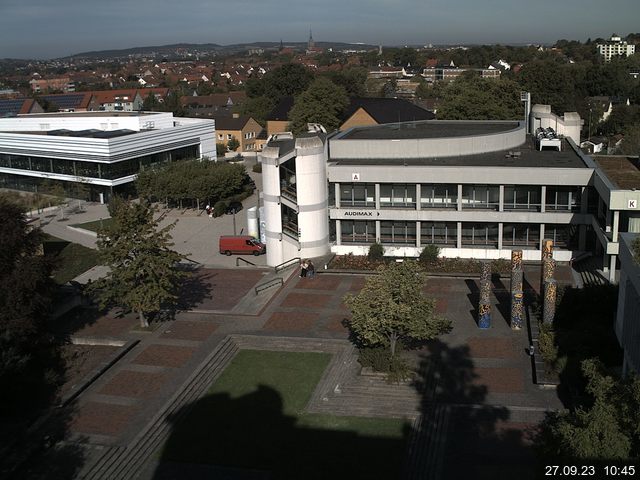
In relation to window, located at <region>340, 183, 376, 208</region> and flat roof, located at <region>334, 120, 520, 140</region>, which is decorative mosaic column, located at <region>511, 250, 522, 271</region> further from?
flat roof, located at <region>334, 120, 520, 140</region>

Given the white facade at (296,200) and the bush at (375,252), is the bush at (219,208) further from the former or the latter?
the bush at (375,252)

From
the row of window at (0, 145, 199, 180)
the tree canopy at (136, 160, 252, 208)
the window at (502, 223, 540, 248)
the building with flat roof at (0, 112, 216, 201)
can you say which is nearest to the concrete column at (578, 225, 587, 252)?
the window at (502, 223, 540, 248)

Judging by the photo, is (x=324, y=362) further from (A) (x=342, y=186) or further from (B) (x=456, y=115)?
(B) (x=456, y=115)

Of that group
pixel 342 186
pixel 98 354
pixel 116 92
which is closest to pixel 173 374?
pixel 98 354

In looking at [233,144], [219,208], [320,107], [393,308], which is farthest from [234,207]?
[233,144]

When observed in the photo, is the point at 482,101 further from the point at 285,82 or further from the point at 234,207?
the point at 285,82

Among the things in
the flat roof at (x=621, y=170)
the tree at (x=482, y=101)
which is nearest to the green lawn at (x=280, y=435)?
the flat roof at (x=621, y=170)

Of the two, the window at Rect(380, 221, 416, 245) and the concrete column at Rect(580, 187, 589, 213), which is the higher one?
the concrete column at Rect(580, 187, 589, 213)

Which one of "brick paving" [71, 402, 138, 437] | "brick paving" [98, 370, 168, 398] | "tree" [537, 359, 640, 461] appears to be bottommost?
"brick paving" [71, 402, 138, 437]
